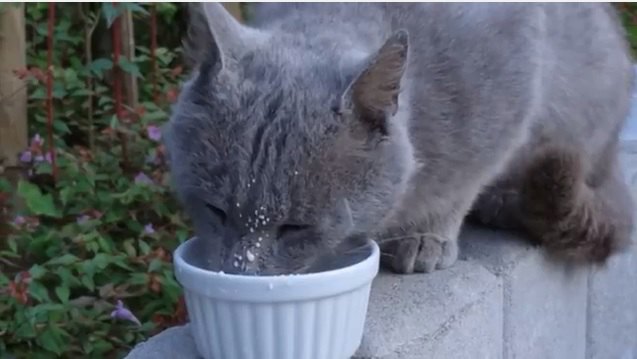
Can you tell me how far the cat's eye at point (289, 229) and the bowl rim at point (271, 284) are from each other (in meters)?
0.07

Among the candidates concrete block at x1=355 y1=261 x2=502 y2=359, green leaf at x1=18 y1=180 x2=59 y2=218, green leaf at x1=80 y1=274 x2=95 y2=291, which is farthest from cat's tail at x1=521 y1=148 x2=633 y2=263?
green leaf at x1=18 y1=180 x2=59 y2=218

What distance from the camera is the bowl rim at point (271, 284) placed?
1.40m

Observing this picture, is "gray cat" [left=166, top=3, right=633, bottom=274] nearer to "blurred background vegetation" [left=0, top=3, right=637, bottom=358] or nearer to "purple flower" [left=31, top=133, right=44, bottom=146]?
"blurred background vegetation" [left=0, top=3, right=637, bottom=358]

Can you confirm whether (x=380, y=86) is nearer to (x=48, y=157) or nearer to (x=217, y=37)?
(x=217, y=37)

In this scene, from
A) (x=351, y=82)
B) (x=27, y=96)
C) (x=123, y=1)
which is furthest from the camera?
(x=27, y=96)

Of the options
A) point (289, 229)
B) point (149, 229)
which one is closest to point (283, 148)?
point (289, 229)

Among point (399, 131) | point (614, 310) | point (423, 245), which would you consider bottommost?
point (614, 310)

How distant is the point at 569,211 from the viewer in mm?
2109

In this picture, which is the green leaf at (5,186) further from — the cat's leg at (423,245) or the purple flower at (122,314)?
the cat's leg at (423,245)

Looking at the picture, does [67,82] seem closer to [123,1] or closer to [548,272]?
[123,1]

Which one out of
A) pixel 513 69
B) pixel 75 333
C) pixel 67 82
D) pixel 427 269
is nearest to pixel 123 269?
pixel 75 333

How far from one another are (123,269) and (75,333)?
0.17 metres

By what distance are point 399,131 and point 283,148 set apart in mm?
195

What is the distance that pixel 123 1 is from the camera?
2592 mm
